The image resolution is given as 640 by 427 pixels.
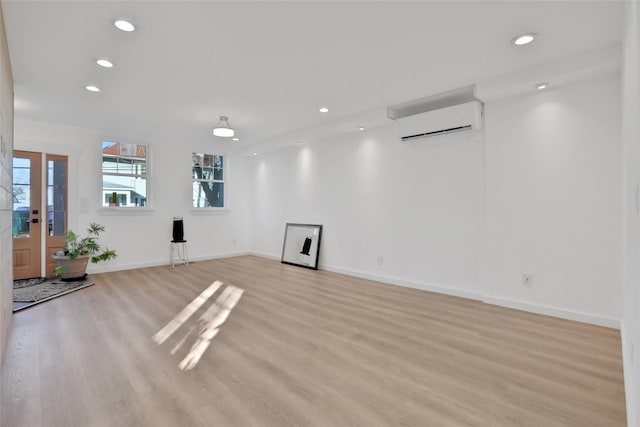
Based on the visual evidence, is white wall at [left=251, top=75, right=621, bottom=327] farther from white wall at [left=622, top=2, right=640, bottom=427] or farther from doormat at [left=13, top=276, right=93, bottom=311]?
doormat at [left=13, top=276, right=93, bottom=311]

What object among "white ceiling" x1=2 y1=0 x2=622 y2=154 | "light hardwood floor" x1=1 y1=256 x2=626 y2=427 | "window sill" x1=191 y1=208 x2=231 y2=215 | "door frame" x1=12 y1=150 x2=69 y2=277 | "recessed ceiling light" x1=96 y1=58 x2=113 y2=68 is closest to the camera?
"light hardwood floor" x1=1 y1=256 x2=626 y2=427

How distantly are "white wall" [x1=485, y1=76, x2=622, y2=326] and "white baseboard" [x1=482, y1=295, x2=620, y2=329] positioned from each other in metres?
0.01

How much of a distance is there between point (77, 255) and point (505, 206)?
21.0ft

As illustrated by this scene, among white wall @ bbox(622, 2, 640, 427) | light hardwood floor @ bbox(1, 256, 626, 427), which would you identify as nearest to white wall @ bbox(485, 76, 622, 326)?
light hardwood floor @ bbox(1, 256, 626, 427)

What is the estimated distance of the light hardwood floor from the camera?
1.78m

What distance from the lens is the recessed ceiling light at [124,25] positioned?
7.95ft

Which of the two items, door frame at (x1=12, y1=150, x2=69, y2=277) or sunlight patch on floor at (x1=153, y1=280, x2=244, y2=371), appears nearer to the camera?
sunlight patch on floor at (x1=153, y1=280, x2=244, y2=371)

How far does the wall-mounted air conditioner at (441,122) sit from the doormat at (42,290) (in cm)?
537

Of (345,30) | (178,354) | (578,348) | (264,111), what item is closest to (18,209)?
(264,111)

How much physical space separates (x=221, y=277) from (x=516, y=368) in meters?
4.38

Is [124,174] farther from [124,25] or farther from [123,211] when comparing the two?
[124,25]

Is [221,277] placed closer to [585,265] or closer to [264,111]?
[264,111]

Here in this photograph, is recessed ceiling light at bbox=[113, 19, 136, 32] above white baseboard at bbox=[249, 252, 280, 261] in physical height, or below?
above

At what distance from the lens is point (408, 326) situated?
3.09 meters
